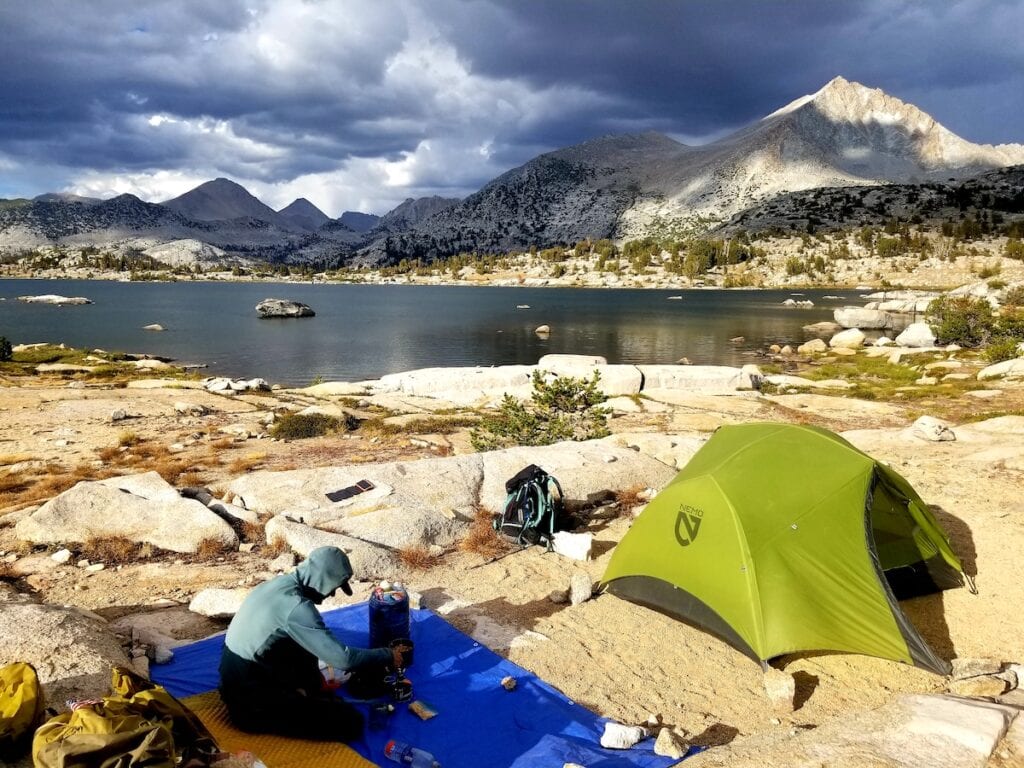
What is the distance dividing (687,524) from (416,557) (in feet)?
16.7

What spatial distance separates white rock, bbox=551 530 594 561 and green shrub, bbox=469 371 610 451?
6.90 metres

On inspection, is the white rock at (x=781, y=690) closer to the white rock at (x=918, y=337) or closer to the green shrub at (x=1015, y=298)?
the white rock at (x=918, y=337)

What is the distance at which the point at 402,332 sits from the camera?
78000 mm

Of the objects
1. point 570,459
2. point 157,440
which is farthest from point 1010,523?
point 157,440

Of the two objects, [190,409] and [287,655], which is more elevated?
[287,655]

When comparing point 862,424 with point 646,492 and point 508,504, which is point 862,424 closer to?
point 646,492

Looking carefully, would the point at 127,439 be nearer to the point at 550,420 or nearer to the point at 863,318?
the point at 550,420

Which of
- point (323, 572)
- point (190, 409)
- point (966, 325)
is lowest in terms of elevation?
point (190, 409)

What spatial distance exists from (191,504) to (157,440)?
11.2 m

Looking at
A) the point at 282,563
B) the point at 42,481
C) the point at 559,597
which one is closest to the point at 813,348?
the point at 559,597

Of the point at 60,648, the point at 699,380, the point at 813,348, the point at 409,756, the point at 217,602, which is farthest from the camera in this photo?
→ the point at 813,348

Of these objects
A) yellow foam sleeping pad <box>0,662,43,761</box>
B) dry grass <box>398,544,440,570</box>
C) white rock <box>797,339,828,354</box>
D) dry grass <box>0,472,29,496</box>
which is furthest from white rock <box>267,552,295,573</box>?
white rock <box>797,339,828,354</box>

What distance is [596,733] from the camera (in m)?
6.98

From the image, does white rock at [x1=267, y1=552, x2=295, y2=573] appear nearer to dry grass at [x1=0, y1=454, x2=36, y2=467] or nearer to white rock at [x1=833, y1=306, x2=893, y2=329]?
dry grass at [x1=0, y1=454, x2=36, y2=467]
